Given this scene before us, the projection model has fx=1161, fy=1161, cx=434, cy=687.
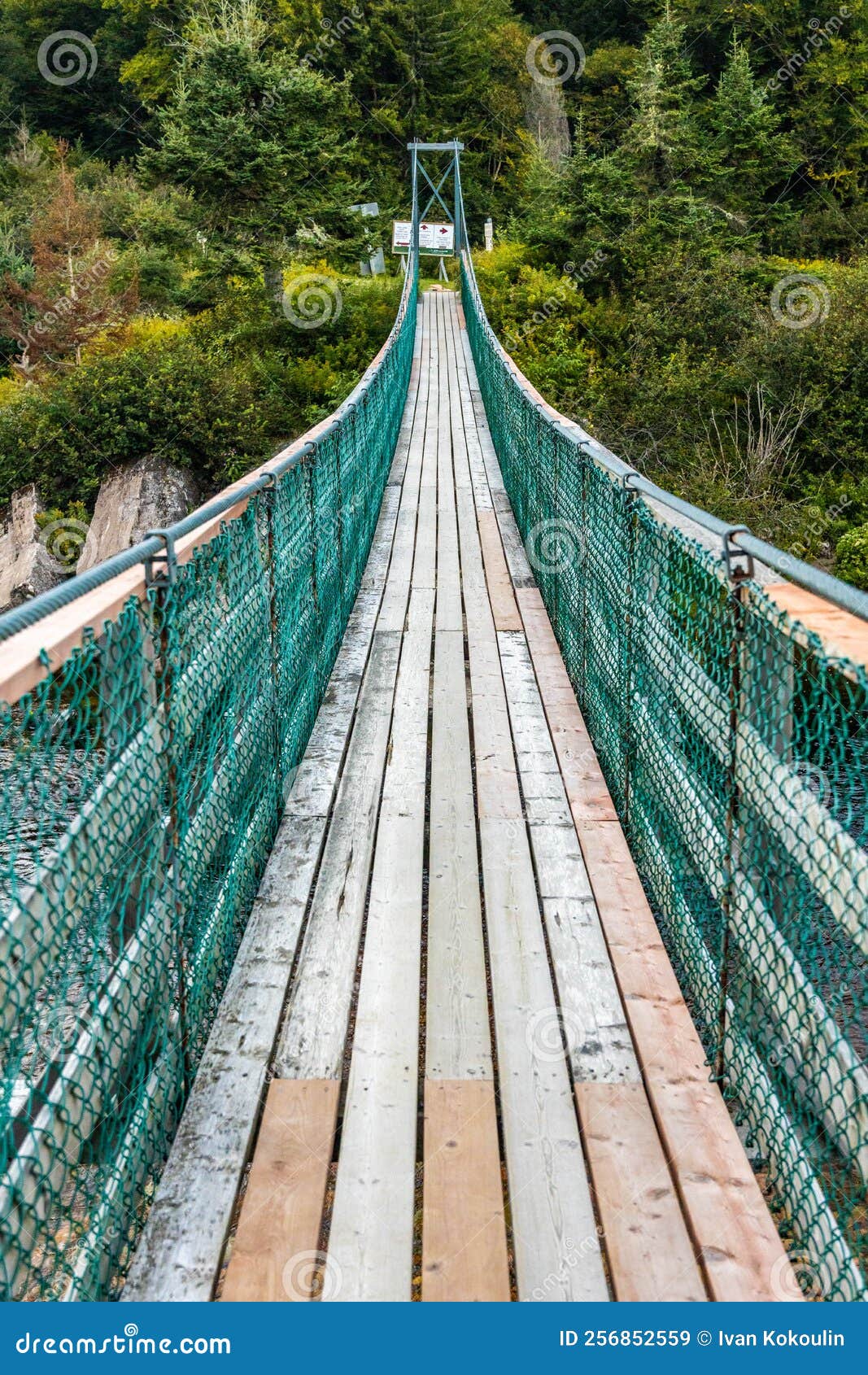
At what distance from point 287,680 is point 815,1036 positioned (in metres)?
2.18

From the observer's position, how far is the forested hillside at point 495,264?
569 inches

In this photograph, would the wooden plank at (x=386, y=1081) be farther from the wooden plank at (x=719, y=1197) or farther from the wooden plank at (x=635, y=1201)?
the wooden plank at (x=719, y=1197)

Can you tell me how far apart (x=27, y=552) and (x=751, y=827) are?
1175cm

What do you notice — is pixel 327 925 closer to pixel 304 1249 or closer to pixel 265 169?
pixel 304 1249

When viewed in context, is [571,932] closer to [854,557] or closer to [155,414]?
[854,557]

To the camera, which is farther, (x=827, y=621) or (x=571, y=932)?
(x=571, y=932)

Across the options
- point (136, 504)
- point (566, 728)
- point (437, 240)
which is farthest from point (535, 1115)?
point (437, 240)

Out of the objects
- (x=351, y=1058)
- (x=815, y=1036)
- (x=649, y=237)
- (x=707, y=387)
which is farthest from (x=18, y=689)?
(x=649, y=237)

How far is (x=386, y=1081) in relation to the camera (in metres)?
2.33

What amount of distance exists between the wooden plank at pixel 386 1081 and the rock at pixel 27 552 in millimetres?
9253

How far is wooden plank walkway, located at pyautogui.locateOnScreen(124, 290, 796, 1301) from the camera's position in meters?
1.88

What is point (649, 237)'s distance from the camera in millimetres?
19953

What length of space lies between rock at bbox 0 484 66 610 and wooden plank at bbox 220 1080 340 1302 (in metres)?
10.2
